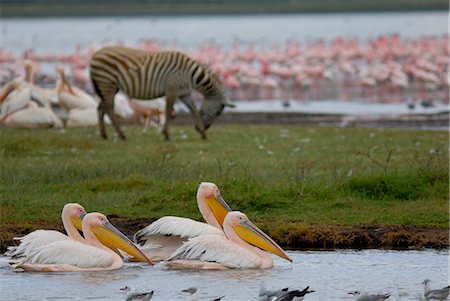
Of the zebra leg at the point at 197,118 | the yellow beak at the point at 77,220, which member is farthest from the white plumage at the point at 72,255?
the zebra leg at the point at 197,118

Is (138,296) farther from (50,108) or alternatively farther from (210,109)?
(50,108)

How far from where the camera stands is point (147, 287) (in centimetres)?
766

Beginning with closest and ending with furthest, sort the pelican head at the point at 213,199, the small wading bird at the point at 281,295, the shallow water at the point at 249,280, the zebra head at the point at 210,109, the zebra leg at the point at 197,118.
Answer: the small wading bird at the point at 281,295
the shallow water at the point at 249,280
the pelican head at the point at 213,199
the zebra leg at the point at 197,118
the zebra head at the point at 210,109

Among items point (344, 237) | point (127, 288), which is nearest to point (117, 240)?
point (127, 288)

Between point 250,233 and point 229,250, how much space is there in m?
0.18

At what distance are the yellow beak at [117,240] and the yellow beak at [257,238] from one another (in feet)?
2.01

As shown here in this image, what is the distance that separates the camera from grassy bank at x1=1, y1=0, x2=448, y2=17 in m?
89.1

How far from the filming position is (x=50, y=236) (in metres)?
8.18

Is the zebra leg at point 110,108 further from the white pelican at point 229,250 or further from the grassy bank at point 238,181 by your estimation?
the white pelican at point 229,250

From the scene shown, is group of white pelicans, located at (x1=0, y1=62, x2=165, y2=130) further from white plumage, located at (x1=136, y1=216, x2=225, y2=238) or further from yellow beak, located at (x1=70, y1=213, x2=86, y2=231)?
white plumage, located at (x1=136, y1=216, x2=225, y2=238)

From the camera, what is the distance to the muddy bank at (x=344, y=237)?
9.12m

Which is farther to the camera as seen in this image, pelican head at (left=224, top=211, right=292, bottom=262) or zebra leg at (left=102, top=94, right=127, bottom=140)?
zebra leg at (left=102, top=94, right=127, bottom=140)

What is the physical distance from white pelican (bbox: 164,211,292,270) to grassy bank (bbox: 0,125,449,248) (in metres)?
1.15

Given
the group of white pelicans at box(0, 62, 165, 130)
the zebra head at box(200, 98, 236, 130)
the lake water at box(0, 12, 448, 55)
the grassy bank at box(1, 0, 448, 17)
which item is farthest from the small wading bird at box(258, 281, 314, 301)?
the grassy bank at box(1, 0, 448, 17)
